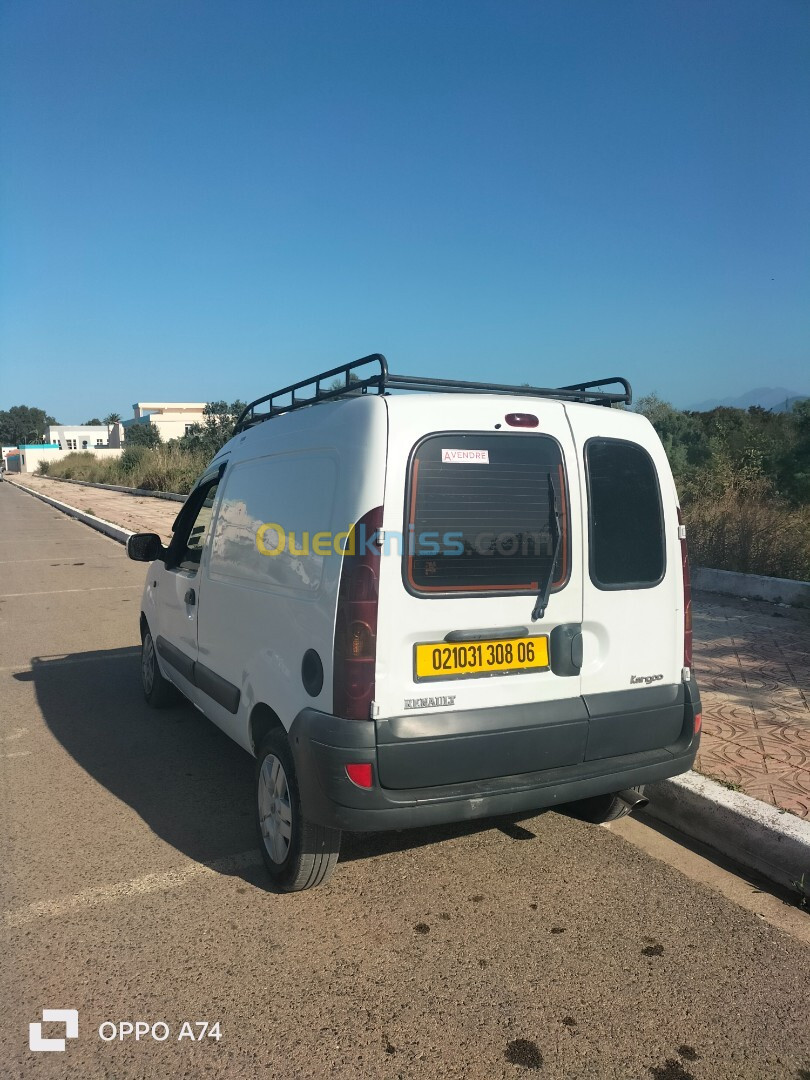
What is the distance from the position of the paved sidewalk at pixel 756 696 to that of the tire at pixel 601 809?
61 cm

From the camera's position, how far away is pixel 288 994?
2799mm

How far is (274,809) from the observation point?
357 cm

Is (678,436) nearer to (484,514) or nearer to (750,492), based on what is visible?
(750,492)

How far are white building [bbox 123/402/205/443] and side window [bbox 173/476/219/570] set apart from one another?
Result: 317 ft

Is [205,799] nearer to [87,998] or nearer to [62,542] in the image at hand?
[87,998]

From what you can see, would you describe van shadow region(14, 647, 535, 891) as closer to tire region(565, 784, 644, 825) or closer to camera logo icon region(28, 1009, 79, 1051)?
tire region(565, 784, 644, 825)

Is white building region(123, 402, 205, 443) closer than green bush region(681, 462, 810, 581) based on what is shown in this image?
No

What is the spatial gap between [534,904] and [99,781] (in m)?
2.74

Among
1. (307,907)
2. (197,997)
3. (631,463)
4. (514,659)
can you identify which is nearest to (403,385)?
(631,463)

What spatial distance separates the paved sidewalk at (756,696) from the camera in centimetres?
432

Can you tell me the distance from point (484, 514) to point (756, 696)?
11.6 ft

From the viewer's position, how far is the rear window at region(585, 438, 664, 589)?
345 cm

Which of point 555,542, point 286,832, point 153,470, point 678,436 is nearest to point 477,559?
point 555,542

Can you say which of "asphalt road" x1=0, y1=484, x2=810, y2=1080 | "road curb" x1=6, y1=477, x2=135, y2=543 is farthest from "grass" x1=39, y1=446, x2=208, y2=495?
"asphalt road" x1=0, y1=484, x2=810, y2=1080
